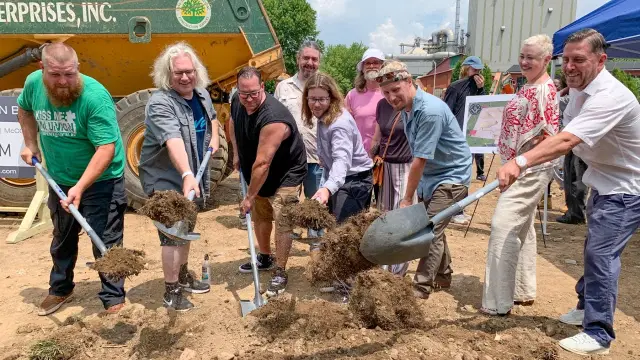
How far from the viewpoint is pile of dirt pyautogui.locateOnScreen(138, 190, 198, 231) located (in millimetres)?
3000

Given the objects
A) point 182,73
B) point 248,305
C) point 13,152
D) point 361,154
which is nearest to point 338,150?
point 361,154

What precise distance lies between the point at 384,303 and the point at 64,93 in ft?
8.29

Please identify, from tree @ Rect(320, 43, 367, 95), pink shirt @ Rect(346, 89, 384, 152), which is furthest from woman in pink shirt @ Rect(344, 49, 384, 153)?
tree @ Rect(320, 43, 367, 95)

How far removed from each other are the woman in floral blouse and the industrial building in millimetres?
36323

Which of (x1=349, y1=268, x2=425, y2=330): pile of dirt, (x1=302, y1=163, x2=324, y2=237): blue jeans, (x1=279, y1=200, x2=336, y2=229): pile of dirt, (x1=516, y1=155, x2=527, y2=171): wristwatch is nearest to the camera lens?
(x1=516, y1=155, x2=527, y2=171): wristwatch

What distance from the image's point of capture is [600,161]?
3.00m

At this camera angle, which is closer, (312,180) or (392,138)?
(392,138)

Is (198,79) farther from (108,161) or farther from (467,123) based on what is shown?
(467,123)

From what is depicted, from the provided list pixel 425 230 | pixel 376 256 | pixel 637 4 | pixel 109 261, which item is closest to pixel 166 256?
pixel 109 261

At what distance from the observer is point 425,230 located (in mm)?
2881

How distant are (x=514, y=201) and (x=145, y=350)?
2.66 m

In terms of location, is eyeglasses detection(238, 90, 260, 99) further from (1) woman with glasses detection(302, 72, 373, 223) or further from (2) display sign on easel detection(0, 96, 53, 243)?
(2) display sign on easel detection(0, 96, 53, 243)

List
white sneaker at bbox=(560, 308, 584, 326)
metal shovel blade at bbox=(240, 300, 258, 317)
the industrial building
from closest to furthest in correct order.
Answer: white sneaker at bbox=(560, 308, 584, 326) → metal shovel blade at bbox=(240, 300, 258, 317) → the industrial building

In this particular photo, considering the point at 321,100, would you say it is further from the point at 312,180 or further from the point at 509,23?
the point at 509,23
